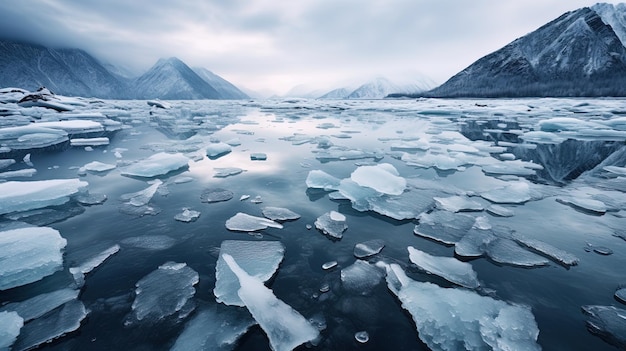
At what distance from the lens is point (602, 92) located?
181ft

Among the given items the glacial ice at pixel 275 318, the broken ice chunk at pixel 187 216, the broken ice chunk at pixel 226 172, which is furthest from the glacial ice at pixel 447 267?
the broken ice chunk at pixel 226 172

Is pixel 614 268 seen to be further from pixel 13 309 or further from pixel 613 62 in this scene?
pixel 613 62

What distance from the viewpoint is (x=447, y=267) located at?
5.62 ft

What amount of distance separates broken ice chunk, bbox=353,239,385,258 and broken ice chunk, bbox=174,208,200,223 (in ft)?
4.82

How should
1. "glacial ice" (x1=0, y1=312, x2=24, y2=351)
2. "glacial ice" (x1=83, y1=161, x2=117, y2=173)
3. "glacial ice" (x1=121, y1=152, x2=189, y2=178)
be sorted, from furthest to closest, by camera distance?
"glacial ice" (x1=83, y1=161, x2=117, y2=173), "glacial ice" (x1=121, y1=152, x2=189, y2=178), "glacial ice" (x1=0, y1=312, x2=24, y2=351)

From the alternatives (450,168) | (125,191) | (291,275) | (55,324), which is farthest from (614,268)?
(125,191)

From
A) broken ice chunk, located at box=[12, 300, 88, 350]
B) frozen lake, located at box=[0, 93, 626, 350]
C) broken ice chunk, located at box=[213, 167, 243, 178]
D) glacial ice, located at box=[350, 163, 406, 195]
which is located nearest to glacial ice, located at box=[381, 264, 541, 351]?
frozen lake, located at box=[0, 93, 626, 350]

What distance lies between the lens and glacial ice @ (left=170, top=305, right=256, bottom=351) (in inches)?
47.3

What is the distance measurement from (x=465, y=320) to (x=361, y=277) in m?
0.57

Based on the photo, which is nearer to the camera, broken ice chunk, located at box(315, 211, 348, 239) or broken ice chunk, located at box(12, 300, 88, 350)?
broken ice chunk, located at box(12, 300, 88, 350)

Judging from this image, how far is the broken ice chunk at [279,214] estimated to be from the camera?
2.43m

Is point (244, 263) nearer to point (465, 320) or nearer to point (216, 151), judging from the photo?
point (465, 320)

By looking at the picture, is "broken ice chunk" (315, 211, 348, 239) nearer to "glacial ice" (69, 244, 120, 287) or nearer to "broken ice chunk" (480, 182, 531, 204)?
"glacial ice" (69, 244, 120, 287)

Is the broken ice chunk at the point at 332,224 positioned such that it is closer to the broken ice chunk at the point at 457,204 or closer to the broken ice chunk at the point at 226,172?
the broken ice chunk at the point at 457,204
